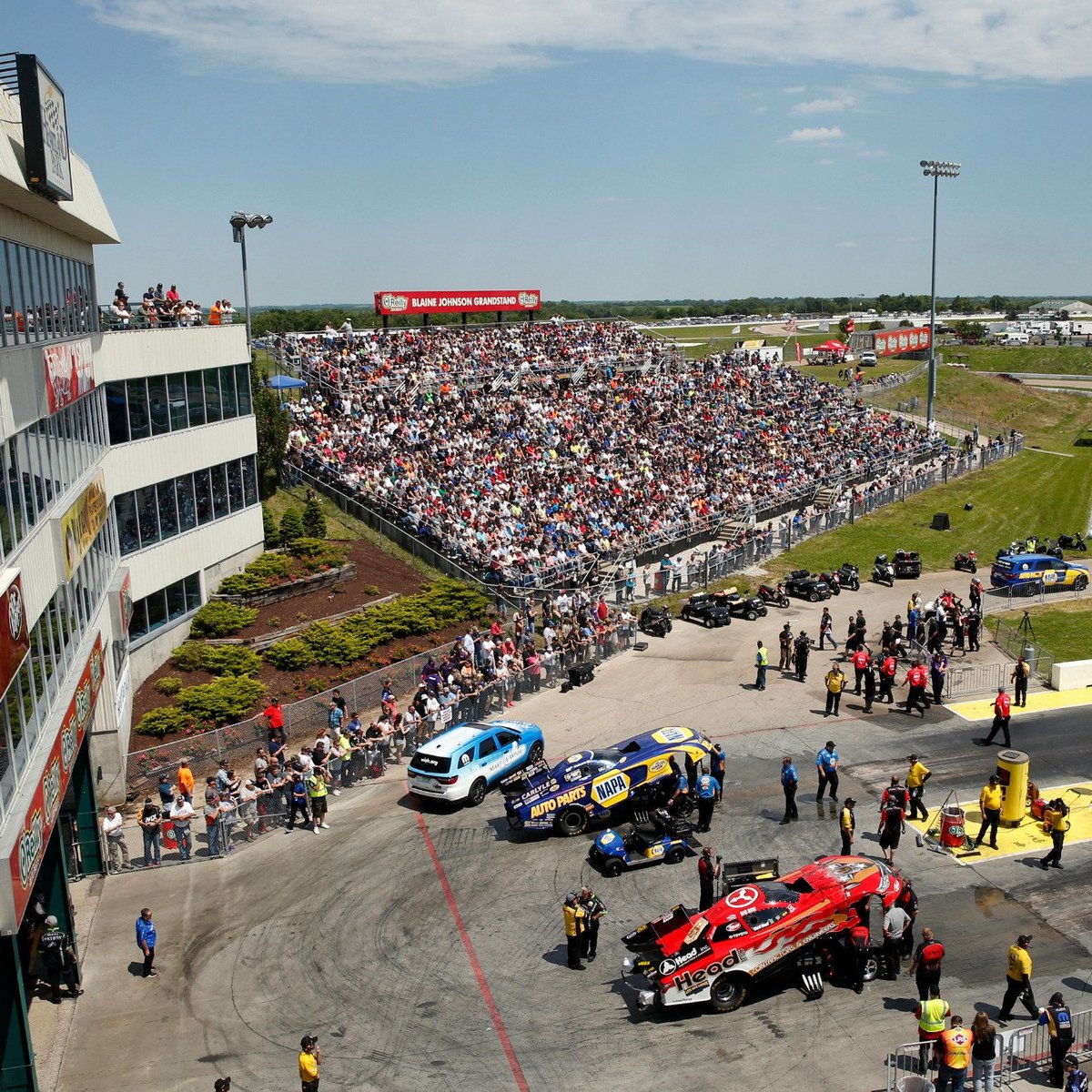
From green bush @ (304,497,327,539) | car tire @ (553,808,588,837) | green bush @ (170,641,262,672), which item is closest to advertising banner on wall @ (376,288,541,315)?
green bush @ (304,497,327,539)

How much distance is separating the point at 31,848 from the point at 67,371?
919 centimetres

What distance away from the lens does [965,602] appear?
38.2 meters

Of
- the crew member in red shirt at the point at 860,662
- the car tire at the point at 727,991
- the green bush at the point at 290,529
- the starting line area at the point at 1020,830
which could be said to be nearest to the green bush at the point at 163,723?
the green bush at the point at 290,529

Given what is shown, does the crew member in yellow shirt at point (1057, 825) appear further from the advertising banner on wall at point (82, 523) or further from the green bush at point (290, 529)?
the green bush at point (290, 529)

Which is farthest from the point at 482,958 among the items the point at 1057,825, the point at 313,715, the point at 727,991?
the point at 1057,825

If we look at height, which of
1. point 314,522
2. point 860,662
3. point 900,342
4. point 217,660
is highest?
point 900,342

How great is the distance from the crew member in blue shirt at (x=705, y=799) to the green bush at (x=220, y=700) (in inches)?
454

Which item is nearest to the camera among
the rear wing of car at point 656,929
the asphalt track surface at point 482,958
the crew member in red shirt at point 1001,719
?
the asphalt track surface at point 482,958

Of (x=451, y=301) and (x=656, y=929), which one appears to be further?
(x=451, y=301)

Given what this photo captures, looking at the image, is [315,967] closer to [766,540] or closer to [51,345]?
[51,345]

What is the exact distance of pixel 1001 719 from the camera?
974 inches

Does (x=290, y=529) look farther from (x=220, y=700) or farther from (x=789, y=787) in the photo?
(x=789, y=787)

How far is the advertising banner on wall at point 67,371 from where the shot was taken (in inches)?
669

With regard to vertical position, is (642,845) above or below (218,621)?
below
